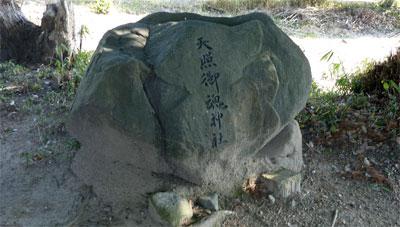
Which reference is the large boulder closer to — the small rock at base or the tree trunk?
the small rock at base

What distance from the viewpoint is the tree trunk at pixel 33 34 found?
5.69 m

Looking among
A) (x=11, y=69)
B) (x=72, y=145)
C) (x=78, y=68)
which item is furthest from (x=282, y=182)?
(x=11, y=69)

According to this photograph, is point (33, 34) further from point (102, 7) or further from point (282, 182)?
point (282, 182)

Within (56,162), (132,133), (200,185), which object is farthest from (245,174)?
(56,162)

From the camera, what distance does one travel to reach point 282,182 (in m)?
3.44

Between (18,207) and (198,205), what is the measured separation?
4.38 feet

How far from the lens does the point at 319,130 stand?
4.25 meters

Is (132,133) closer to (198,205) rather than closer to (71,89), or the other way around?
(198,205)

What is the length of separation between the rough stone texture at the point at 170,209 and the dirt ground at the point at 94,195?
162mm

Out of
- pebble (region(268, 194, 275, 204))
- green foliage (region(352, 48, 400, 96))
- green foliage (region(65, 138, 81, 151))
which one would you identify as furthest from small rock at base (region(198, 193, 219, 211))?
green foliage (region(352, 48, 400, 96))

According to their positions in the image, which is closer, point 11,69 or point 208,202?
point 208,202

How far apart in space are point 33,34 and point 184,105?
383cm

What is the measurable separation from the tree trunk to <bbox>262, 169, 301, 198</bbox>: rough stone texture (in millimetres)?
3363

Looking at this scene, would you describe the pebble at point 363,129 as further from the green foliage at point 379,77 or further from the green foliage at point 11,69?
the green foliage at point 11,69
